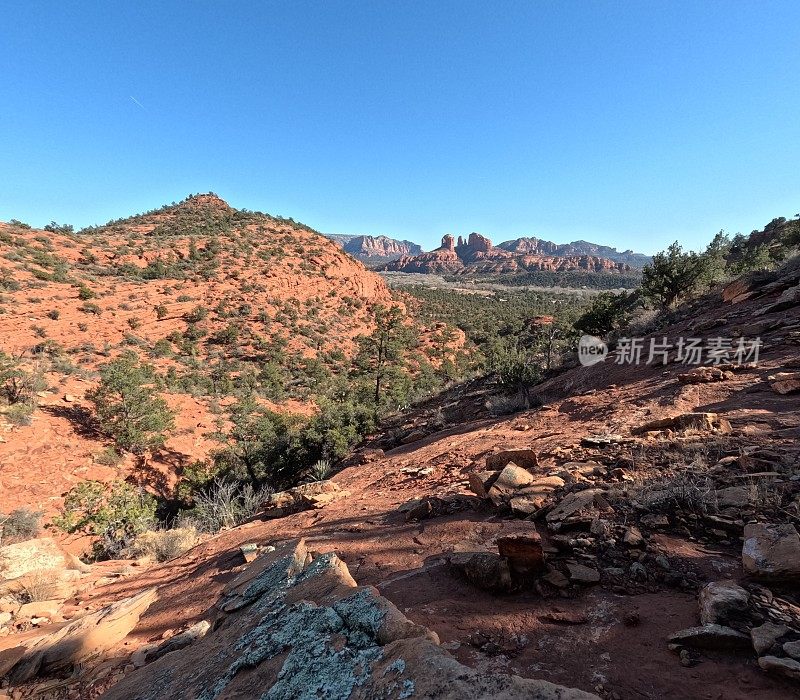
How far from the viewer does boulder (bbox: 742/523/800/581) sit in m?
2.26

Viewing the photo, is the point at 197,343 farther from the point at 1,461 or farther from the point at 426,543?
the point at 426,543

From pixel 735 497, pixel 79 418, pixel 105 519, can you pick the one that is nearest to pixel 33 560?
pixel 105 519

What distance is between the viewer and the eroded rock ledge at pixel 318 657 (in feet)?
4.76

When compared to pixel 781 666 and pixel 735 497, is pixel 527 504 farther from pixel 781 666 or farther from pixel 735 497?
pixel 781 666

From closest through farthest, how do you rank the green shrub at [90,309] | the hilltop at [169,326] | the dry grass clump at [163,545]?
the dry grass clump at [163,545] → the hilltop at [169,326] → the green shrub at [90,309]

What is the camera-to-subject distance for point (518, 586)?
2738mm

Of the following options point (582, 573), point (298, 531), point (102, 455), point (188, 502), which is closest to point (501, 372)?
point (298, 531)

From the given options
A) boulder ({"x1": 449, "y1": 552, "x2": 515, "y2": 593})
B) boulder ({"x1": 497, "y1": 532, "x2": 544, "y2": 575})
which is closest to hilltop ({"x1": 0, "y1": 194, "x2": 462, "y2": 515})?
boulder ({"x1": 449, "y1": 552, "x2": 515, "y2": 593})

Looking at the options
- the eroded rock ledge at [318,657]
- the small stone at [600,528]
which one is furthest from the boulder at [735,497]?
the eroded rock ledge at [318,657]

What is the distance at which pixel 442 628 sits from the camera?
2.39 meters

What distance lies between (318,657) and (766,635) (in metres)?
2.25

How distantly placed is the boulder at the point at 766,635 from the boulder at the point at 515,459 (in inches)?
136

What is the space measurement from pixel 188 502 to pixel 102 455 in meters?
3.98

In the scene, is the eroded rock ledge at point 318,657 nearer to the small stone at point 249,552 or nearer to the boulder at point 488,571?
the boulder at point 488,571
